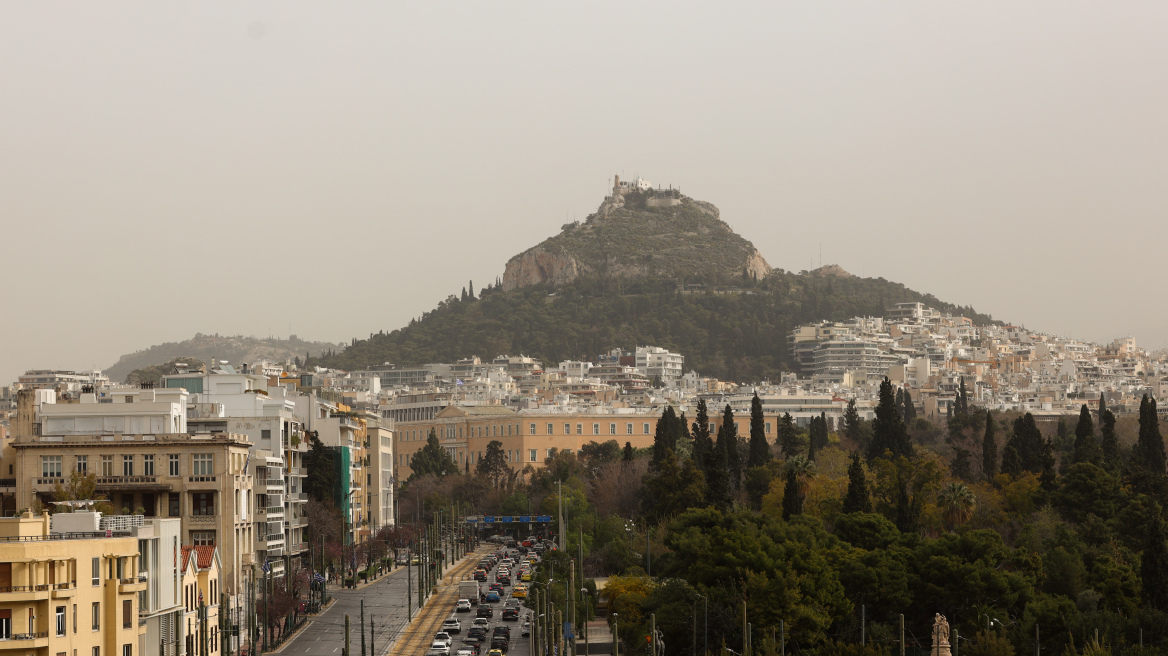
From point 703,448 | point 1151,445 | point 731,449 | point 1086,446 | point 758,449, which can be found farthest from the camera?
point 758,449

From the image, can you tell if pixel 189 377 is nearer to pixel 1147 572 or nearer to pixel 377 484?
pixel 377 484

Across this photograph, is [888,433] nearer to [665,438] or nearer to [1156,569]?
[665,438]

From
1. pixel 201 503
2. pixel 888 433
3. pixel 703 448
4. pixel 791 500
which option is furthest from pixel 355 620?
pixel 888 433

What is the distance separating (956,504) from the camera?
10112cm

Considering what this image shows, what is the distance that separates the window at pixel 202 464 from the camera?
89.1 metres

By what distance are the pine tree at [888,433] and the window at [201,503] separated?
47.0m

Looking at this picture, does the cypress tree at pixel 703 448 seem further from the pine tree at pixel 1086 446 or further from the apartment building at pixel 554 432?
the apartment building at pixel 554 432

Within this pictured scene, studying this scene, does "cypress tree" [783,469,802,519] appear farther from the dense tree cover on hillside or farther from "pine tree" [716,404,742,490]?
"pine tree" [716,404,742,490]

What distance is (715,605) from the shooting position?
76.8 meters

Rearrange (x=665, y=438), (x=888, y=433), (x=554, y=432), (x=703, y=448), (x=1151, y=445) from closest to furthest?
(x=1151, y=445) < (x=703, y=448) < (x=888, y=433) < (x=665, y=438) < (x=554, y=432)

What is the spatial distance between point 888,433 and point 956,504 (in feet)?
57.4

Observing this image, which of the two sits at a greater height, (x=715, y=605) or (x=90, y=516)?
(x=90, y=516)

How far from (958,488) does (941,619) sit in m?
51.9

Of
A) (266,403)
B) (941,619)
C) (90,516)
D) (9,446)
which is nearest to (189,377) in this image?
(266,403)
